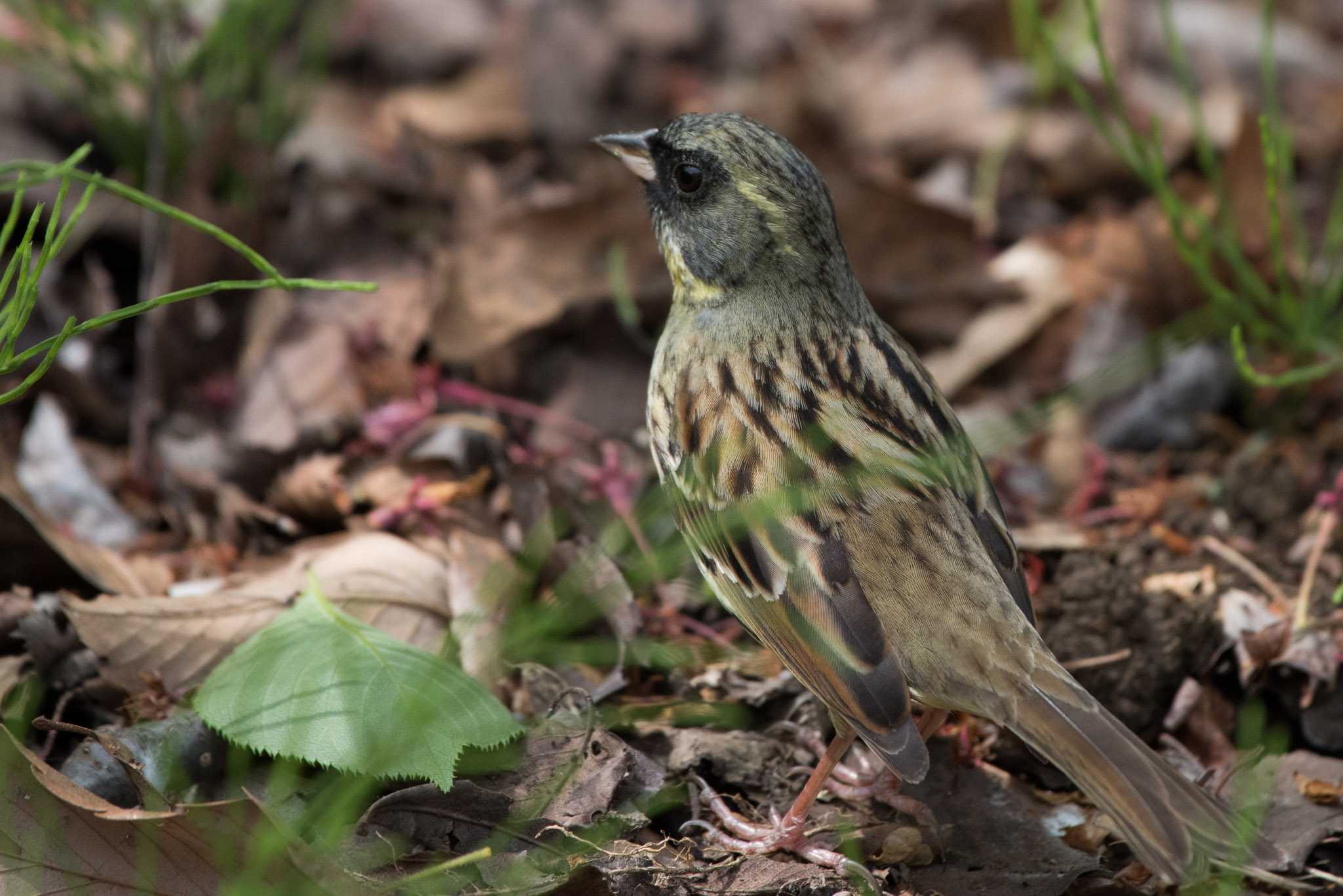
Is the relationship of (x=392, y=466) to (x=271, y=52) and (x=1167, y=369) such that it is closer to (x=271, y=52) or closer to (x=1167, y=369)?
(x=271, y=52)

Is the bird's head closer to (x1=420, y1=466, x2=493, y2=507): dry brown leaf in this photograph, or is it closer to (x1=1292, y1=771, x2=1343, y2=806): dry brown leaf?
(x1=420, y1=466, x2=493, y2=507): dry brown leaf

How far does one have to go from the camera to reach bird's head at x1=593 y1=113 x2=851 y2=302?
15.3 feet

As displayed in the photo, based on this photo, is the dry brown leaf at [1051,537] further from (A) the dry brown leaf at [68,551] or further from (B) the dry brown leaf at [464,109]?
(B) the dry brown leaf at [464,109]

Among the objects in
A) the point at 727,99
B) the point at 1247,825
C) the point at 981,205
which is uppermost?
the point at 727,99

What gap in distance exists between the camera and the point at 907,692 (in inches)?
146

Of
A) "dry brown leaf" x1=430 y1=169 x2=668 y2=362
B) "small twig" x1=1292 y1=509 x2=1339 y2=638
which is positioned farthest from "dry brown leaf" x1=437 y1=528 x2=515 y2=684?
"small twig" x1=1292 y1=509 x2=1339 y2=638

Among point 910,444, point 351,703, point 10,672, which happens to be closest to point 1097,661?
point 910,444

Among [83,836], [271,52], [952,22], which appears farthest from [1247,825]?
[952,22]

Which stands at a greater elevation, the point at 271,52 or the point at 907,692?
the point at 271,52

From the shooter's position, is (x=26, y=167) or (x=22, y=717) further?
(x=22, y=717)

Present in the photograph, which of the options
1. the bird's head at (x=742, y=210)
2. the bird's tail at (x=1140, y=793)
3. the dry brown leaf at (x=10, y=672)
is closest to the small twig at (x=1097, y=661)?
the bird's tail at (x=1140, y=793)

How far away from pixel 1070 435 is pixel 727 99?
309 cm

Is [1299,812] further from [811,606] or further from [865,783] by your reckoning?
[811,606]

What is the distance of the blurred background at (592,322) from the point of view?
15.2ft
